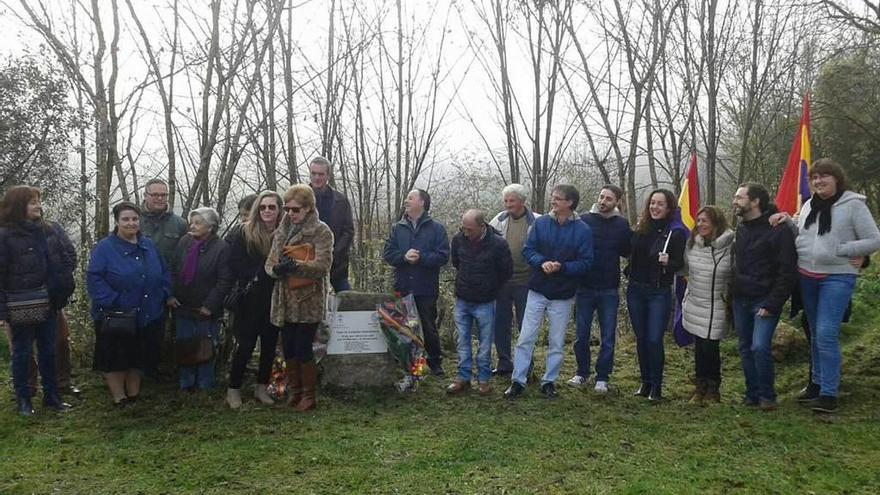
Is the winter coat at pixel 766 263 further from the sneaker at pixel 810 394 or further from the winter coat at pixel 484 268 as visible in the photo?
the winter coat at pixel 484 268

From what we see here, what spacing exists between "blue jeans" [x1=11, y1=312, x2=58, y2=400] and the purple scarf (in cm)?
95

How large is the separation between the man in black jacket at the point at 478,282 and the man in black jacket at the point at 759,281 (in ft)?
5.74

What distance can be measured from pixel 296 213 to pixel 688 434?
3.08 m

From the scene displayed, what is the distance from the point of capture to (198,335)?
534 cm

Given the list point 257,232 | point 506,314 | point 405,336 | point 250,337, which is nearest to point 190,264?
point 257,232

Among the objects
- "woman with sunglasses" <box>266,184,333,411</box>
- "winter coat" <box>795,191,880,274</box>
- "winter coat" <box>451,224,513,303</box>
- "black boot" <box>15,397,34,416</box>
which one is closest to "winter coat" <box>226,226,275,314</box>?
"woman with sunglasses" <box>266,184,333,411</box>

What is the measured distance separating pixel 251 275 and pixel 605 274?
9.12ft

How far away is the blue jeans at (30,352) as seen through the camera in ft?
16.0

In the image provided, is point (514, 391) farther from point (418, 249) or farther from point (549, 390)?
point (418, 249)

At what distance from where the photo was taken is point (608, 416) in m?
4.89

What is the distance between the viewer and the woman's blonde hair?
500 centimetres

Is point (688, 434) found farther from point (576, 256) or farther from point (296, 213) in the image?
point (296, 213)

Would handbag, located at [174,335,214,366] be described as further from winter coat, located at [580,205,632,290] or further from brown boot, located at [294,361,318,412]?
winter coat, located at [580,205,632,290]

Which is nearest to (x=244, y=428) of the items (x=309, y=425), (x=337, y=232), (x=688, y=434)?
(x=309, y=425)
